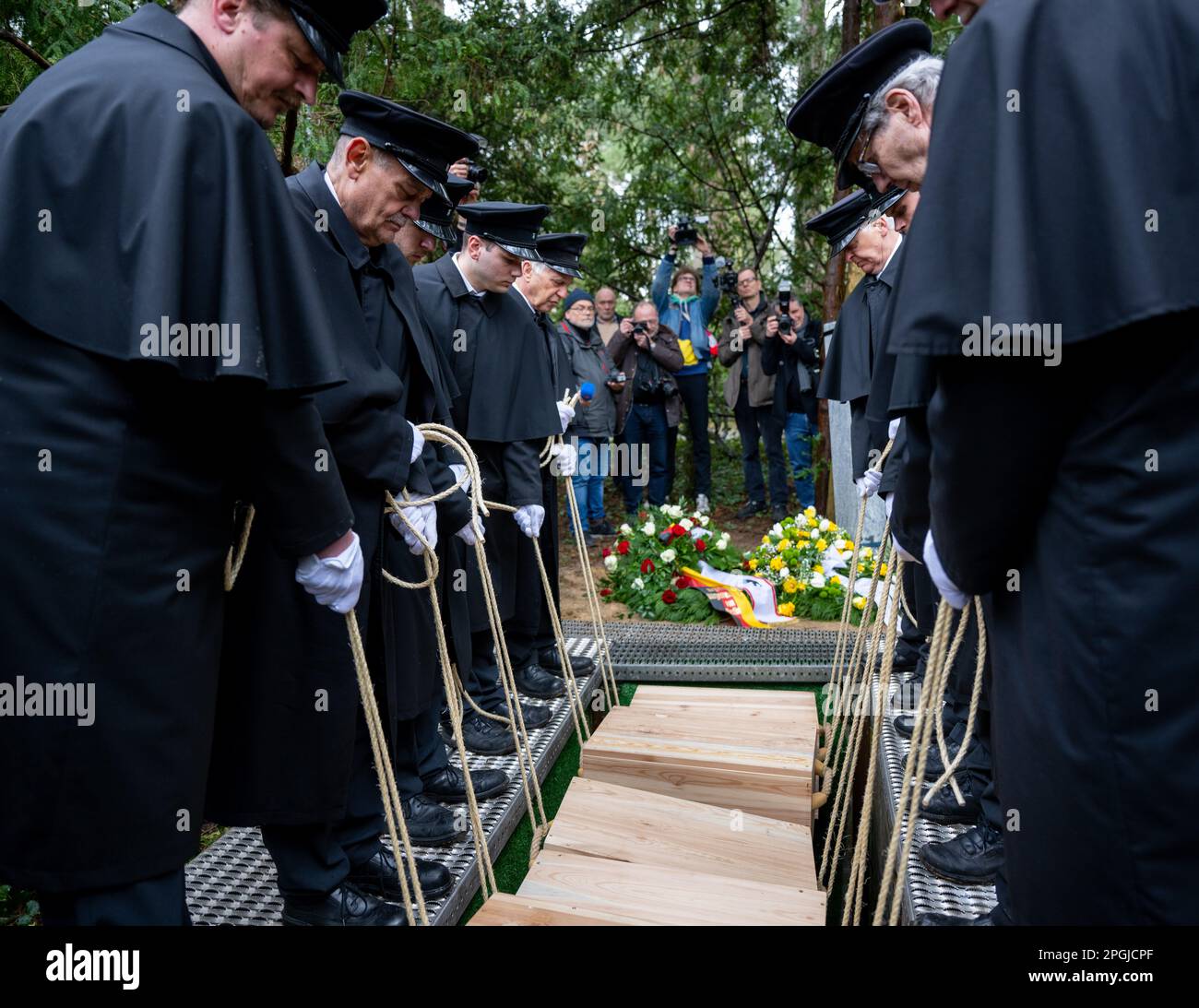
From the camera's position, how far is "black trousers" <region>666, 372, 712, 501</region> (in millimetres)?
9750

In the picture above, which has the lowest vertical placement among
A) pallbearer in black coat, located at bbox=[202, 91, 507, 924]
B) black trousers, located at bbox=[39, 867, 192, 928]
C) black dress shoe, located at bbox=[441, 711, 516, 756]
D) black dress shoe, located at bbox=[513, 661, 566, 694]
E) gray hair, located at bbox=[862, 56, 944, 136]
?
black dress shoe, located at bbox=[441, 711, 516, 756]

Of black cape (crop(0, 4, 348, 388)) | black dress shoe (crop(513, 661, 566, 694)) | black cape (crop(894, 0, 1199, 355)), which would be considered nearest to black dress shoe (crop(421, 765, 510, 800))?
black dress shoe (crop(513, 661, 566, 694))

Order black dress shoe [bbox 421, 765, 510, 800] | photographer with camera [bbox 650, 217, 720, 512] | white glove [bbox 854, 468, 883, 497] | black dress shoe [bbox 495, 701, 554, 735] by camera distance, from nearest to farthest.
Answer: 1. black dress shoe [bbox 421, 765, 510, 800]
2. white glove [bbox 854, 468, 883, 497]
3. black dress shoe [bbox 495, 701, 554, 735]
4. photographer with camera [bbox 650, 217, 720, 512]

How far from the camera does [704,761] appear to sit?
3670 mm

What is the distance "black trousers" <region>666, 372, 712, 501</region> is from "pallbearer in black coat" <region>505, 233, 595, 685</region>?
4562mm

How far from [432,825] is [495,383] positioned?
190 centimetres

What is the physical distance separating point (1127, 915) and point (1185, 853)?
0.12m

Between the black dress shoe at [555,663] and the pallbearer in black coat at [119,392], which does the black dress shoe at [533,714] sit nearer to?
the black dress shoe at [555,663]

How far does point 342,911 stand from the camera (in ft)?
8.64

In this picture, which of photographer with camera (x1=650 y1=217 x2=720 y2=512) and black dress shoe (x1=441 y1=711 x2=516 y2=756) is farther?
photographer with camera (x1=650 y1=217 x2=720 y2=512)

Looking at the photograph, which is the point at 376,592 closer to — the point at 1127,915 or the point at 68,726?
the point at 68,726

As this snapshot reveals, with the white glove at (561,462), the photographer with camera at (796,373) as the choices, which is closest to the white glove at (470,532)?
the white glove at (561,462)

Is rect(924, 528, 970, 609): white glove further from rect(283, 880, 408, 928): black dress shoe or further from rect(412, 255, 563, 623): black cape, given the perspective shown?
rect(412, 255, 563, 623): black cape
